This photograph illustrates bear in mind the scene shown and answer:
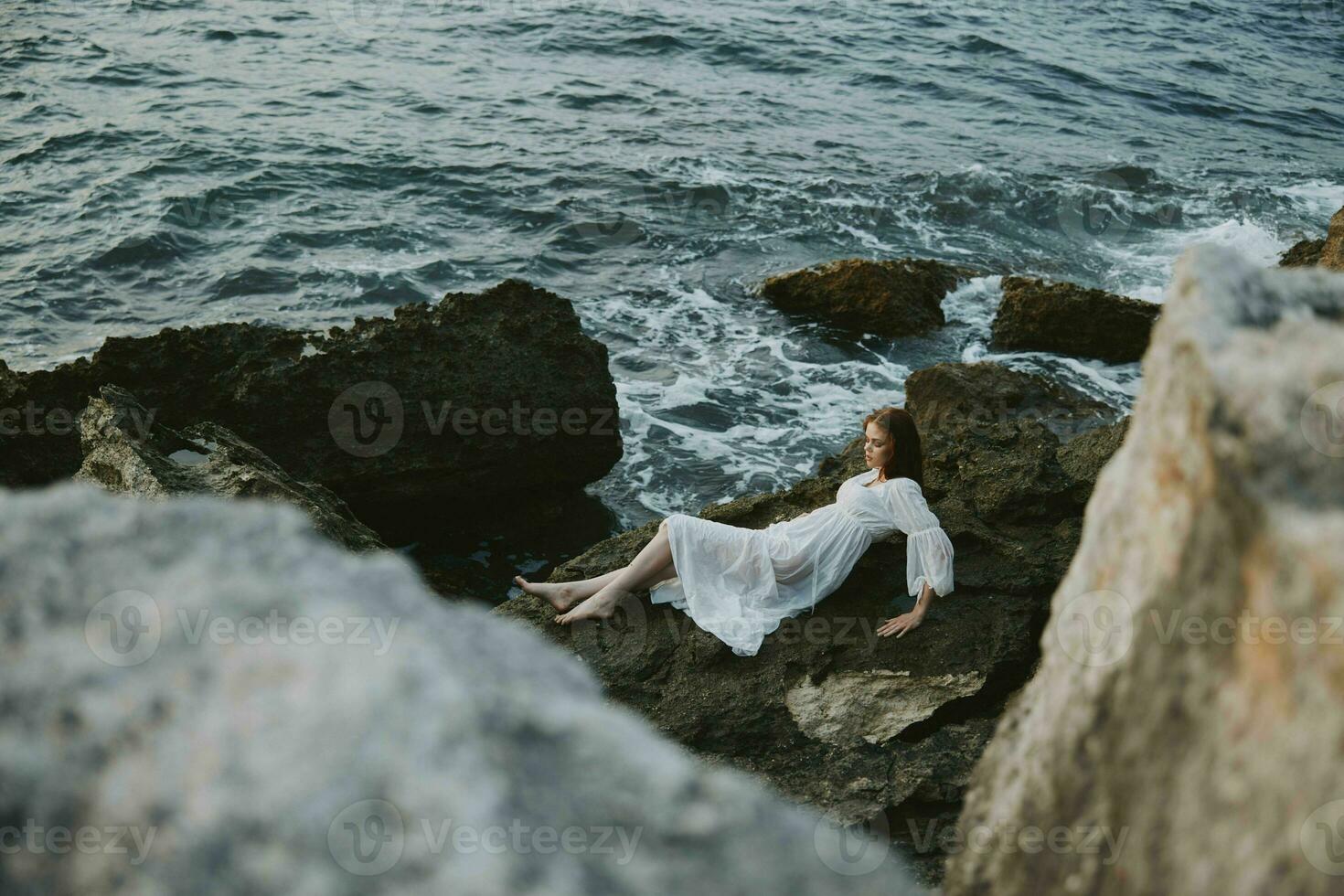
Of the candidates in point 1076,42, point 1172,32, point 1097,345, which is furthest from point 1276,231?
point 1172,32

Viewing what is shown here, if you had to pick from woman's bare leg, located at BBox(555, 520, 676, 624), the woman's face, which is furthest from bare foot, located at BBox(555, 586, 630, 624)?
the woman's face

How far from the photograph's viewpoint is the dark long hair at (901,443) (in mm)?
5449

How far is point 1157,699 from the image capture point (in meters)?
1.28

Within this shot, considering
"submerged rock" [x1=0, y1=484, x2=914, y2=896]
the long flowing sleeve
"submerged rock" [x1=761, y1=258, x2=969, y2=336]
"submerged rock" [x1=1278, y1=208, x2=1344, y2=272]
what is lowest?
"submerged rock" [x1=761, y1=258, x2=969, y2=336]

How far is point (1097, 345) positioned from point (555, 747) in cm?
1040

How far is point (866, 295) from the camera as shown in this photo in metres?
11.0

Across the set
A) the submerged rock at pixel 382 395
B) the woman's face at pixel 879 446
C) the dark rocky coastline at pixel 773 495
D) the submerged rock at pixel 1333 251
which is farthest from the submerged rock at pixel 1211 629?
the submerged rock at pixel 1333 251

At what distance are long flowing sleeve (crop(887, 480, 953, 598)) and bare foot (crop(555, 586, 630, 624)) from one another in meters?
1.41

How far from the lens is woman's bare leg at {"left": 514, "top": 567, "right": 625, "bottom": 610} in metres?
5.17

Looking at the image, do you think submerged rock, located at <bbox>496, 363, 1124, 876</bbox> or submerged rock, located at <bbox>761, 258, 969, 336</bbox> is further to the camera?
submerged rock, located at <bbox>761, 258, 969, 336</bbox>

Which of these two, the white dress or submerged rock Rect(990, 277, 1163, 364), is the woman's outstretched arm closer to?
the white dress

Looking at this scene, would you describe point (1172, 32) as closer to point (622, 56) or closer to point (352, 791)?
point (622, 56)

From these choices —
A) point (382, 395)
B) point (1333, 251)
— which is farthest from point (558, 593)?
point (1333, 251)

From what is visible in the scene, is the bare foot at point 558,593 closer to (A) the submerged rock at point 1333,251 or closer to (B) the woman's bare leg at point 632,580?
(B) the woman's bare leg at point 632,580
